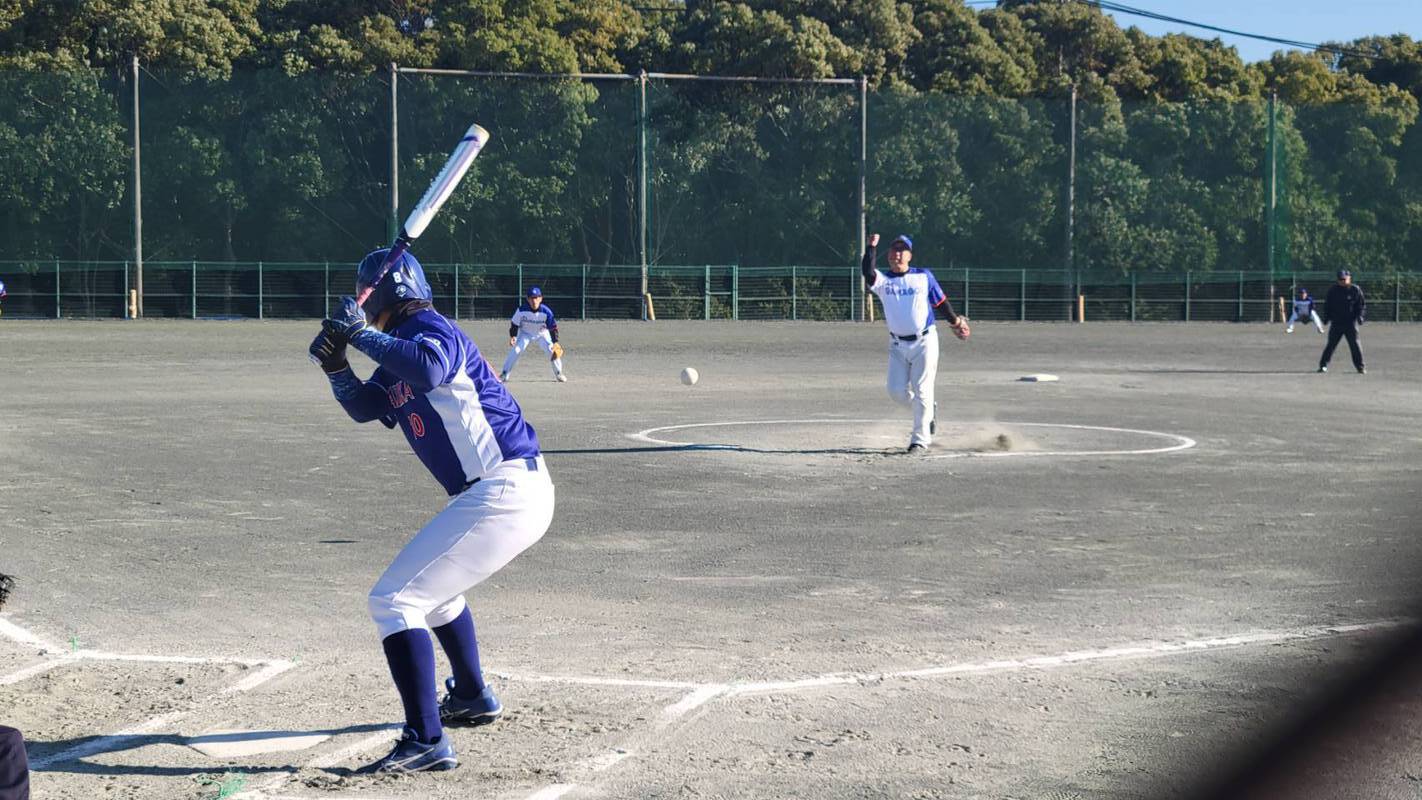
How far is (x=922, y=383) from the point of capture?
666 inches

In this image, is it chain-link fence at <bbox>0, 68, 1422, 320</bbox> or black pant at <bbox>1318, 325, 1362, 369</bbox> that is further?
chain-link fence at <bbox>0, 68, 1422, 320</bbox>

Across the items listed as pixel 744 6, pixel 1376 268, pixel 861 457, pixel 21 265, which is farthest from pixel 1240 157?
pixel 861 457

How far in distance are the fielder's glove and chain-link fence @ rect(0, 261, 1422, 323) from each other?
4643cm

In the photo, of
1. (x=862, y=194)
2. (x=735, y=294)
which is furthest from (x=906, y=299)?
(x=735, y=294)

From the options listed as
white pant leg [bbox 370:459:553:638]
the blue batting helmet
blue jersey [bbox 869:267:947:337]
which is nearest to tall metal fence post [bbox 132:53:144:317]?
blue jersey [bbox 869:267:947:337]

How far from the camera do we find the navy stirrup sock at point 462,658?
22.2 ft

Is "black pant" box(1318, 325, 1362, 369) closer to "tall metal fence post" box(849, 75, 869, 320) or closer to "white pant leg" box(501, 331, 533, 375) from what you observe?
"white pant leg" box(501, 331, 533, 375)

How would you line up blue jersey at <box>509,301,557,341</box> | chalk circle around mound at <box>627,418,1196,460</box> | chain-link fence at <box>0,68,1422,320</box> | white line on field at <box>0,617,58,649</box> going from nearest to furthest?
1. white line on field at <box>0,617,58,649</box>
2. chalk circle around mound at <box>627,418,1196,460</box>
3. blue jersey at <box>509,301,557,341</box>
4. chain-link fence at <box>0,68,1422,320</box>

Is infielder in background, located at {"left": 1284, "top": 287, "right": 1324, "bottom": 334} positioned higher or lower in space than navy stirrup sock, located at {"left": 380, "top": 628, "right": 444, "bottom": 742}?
higher

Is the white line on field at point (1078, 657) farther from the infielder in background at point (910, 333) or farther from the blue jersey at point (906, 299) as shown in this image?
the blue jersey at point (906, 299)

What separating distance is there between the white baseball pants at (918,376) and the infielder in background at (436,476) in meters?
10.3

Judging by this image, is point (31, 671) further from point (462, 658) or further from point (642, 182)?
point (642, 182)

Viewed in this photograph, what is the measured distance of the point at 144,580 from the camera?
9.94 metres

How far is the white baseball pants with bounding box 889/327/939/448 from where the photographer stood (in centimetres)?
1692
